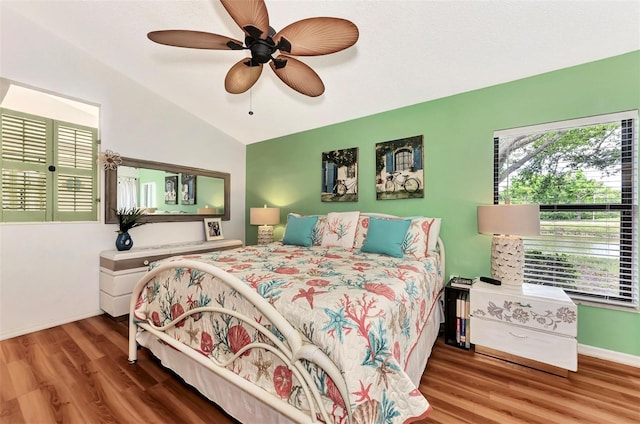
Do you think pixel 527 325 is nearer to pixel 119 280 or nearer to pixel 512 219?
pixel 512 219

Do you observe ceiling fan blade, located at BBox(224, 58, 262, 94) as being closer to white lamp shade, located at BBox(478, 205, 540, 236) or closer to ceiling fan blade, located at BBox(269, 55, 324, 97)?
ceiling fan blade, located at BBox(269, 55, 324, 97)

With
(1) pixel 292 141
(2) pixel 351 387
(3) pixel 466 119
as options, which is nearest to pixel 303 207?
(1) pixel 292 141

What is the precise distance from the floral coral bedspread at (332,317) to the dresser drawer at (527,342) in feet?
1.46

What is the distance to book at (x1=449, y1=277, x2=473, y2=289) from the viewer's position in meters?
2.17

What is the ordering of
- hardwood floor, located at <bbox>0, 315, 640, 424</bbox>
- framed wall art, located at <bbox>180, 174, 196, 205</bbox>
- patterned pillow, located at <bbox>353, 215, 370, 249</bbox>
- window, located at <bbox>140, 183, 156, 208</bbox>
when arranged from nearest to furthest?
hardwood floor, located at <bbox>0, 315, 640, 424</bbox> → patterned pillow, located at <bbox>353, 215, 370, 249</bbox> → window, located at <bbox>140, 183, 156, 208</bbox> → framed wall art, located at <bbox>180, 174, 196, 205</bbox>

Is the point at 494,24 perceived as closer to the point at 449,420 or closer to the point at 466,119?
the point at 466,119

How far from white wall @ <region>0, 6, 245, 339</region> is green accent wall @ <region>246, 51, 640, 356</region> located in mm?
1865

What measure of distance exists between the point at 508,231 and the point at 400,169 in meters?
1.26

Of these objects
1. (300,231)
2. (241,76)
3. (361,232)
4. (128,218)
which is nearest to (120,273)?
(128,218)

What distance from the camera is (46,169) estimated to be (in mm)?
2557

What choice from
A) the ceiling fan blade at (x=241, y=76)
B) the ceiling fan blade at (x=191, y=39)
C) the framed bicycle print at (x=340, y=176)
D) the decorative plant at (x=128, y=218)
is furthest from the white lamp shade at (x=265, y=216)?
the ceiling fan blade at (x=191, y=39)

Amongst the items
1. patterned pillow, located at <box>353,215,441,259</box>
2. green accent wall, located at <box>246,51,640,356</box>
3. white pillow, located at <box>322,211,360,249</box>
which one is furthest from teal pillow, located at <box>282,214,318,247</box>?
patterned pillow, located at <box>353,215,441,259</box>

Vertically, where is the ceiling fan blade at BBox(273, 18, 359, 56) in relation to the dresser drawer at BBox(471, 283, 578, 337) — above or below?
above

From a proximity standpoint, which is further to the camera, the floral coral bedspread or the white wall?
the white wall
